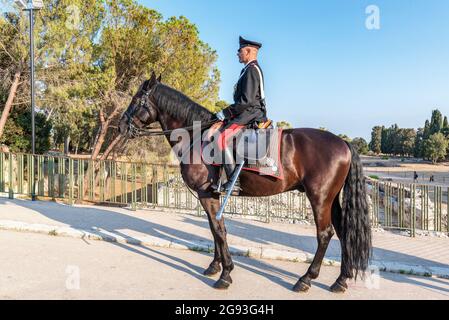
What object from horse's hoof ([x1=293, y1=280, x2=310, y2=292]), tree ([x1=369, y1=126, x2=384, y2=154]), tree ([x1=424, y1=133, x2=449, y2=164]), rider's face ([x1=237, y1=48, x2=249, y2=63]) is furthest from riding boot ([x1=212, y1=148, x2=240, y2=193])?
tree ([x1=369, y1=126, x2=384, y2=154])

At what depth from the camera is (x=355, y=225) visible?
14.0 ft

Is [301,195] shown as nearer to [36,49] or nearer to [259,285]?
[259,285]

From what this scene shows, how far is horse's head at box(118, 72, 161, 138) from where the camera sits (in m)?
4.78

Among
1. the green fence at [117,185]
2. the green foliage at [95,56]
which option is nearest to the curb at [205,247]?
the green fence at [117,185]

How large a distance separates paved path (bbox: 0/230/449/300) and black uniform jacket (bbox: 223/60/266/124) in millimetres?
2156

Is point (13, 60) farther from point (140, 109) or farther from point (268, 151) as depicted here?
point (268, 151)

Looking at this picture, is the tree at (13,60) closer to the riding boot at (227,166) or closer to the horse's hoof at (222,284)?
the riding boot at (227,166)

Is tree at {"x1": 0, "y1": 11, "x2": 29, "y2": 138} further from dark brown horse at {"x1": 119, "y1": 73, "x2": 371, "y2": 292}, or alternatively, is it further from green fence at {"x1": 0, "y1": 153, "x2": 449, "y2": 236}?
dark brown horse at {"x1": 119, "y1": 73, "x2": 371, "y2": 292}

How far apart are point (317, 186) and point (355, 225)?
2.35ft

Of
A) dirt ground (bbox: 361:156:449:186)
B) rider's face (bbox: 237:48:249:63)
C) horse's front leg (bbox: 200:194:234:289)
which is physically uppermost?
rider's face (bbox: 237:48:249:63)

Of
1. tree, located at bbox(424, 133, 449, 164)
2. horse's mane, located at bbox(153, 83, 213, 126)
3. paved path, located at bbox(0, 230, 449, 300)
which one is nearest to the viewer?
paved path, located at bbox(0, 230, 449, 300)

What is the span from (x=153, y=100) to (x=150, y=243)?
2.77 meters
